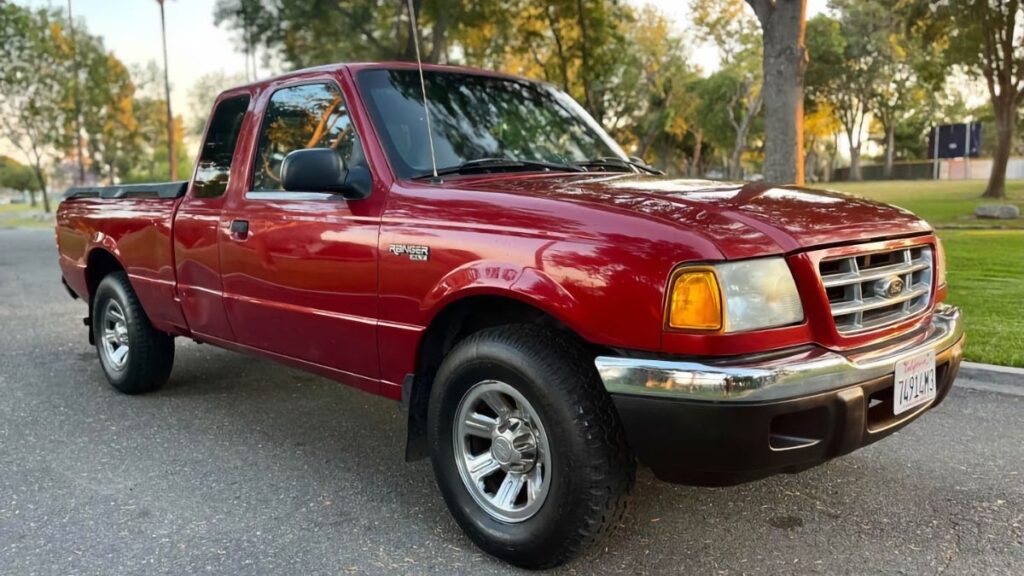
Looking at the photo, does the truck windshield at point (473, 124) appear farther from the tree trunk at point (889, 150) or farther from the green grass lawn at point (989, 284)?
the tree trunk at point (889, 150)

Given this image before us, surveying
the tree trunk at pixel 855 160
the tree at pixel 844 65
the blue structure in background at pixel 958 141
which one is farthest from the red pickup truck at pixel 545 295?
the tree trunk at pixel 855 160

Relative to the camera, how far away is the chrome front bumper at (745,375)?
233cm

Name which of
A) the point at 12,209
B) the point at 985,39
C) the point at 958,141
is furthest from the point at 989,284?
the point at 12,209

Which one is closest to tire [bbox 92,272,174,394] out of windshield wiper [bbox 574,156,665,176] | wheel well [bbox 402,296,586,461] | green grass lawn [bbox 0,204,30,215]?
wheel well [bbox 402,296,586,461]

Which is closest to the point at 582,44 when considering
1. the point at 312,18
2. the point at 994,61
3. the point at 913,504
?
the point at 312,18

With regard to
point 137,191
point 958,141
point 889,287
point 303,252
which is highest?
point 958,141

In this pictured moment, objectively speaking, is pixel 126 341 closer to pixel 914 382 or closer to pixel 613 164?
pixel 613 164

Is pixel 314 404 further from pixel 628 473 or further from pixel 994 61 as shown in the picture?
pixel 994 61

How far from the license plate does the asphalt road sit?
0.59 metres

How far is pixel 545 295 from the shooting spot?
263 cm

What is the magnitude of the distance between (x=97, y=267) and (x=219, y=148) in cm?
177

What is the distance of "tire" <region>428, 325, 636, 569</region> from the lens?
258 centimetres

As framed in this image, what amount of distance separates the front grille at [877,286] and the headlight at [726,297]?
0.24 m

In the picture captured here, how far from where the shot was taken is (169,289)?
459cm
